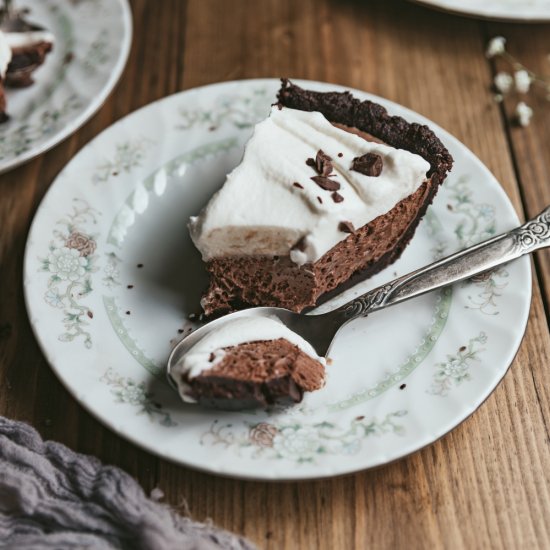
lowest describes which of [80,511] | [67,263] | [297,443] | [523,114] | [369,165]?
[80,511]

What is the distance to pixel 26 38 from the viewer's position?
3070mm

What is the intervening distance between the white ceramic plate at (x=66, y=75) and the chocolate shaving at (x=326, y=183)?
1.05 m

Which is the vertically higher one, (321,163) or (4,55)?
(4,55)

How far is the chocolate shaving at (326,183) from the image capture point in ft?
7.39

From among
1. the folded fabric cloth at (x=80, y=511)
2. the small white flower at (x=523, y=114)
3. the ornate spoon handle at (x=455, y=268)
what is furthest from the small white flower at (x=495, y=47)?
the folded fabric cloth at (x=80, y=511)

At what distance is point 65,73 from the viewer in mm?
3039

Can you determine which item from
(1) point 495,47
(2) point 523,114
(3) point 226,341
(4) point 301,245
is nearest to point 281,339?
(3) point 226,341

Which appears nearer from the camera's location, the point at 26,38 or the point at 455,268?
the point at 455,268

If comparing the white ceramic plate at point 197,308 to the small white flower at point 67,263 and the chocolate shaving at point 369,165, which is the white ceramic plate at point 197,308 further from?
the chocolate shaving at point 369,165

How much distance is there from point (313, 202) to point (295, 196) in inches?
2.7

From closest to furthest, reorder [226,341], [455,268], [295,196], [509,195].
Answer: [226,341], [295,196], [455,268], [509,195]

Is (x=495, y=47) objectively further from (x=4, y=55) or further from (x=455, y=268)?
(x=4, y=55)

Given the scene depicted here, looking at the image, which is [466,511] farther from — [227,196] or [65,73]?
[65,73]

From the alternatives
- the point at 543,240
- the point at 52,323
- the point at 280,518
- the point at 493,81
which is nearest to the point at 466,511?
the point at 280,518
